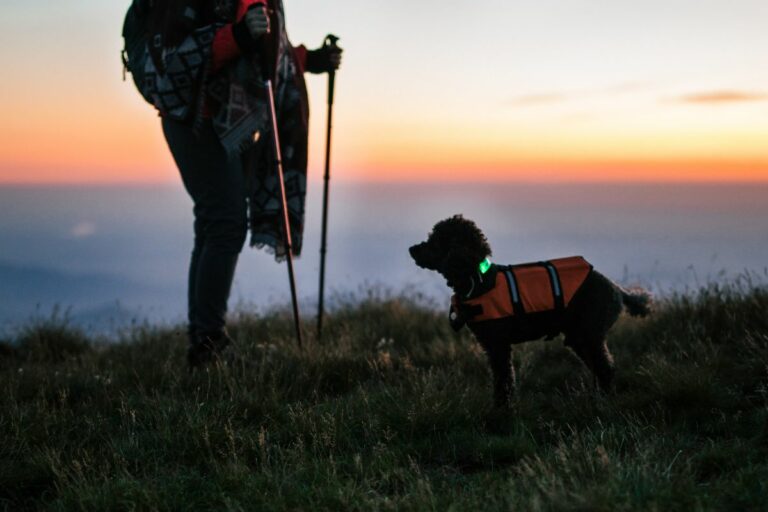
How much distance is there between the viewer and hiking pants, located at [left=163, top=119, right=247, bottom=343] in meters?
5.09

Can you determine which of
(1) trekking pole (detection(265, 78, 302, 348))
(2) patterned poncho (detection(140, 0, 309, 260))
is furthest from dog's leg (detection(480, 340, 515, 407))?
(2) patterned poncho (detection(140, 0, 309, 260))

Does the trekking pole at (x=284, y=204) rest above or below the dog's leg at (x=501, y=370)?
above

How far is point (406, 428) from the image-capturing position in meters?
4.00

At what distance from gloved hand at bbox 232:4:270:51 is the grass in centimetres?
208

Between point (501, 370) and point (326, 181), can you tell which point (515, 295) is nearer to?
point (501, 370)

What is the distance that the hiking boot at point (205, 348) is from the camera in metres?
5.33

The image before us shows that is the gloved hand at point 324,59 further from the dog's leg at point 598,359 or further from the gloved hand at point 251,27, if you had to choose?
the dog's leg at point 598,359

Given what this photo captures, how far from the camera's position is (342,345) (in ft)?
18.8

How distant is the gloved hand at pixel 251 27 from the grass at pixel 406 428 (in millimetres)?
2082

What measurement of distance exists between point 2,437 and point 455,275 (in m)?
2.57

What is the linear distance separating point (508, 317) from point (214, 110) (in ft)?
7.70

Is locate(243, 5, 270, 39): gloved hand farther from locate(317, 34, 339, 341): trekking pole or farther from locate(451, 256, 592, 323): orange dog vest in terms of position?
locate(451, 256, 592, 323): orange dog vest

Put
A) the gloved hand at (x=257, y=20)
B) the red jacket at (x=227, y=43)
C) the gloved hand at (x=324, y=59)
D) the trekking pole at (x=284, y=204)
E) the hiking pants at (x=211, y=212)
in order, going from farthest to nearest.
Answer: the gloved hand at (x=324, y=59) < the trekking pole at (x=284, y=204) < the hiking pants at (x=211, y=212) < the red jacket at (x=227, y=43) < the gloved hand at (x=257, y=20)

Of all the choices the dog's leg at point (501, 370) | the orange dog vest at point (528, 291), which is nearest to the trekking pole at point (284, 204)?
the orange dog vest at point (528, 291)
